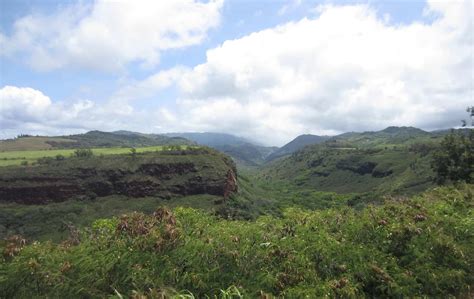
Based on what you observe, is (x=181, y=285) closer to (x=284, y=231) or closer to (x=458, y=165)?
(x=284, y=231)

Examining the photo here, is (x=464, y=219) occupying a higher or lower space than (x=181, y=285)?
higher

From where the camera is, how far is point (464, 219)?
936 centimetres

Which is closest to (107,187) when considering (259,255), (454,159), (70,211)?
(70,211)

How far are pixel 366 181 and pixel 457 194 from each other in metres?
168

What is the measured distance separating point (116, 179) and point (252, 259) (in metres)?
112

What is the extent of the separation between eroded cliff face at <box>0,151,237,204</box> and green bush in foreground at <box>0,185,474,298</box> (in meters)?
106

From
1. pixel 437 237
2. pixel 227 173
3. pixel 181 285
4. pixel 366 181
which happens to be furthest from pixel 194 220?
pixel 366 181

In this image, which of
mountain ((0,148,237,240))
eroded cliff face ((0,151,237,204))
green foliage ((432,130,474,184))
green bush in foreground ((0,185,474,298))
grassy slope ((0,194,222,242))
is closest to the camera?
green bush in foreground ((0,185,474,298))

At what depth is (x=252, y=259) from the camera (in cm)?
733

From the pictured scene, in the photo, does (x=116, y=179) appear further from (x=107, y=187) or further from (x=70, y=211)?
(x=70, y=211)

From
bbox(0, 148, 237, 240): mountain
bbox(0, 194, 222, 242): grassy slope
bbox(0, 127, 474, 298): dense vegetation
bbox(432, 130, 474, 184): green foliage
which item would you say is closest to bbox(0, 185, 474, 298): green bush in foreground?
bbox(0, 127, 474, 298): dense vegetation

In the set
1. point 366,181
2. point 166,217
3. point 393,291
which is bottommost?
point 366,181

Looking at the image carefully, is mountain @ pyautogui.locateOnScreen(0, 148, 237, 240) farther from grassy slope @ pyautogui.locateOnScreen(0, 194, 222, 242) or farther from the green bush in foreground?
the green bush in foreground

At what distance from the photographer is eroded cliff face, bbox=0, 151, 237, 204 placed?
107m
